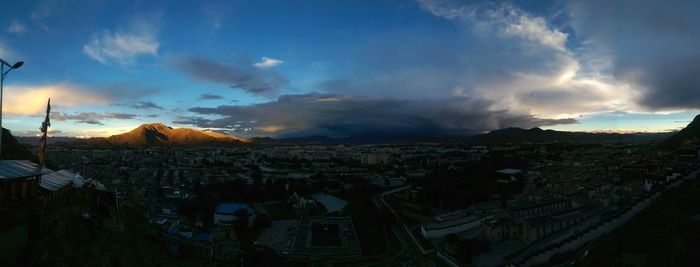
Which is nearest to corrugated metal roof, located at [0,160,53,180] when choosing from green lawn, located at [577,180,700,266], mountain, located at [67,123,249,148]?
green lawn, located at [577,180,700,266]

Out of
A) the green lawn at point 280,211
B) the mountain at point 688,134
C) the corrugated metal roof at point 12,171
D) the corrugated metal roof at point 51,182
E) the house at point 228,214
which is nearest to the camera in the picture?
the corrugated metal roof at point 12,171

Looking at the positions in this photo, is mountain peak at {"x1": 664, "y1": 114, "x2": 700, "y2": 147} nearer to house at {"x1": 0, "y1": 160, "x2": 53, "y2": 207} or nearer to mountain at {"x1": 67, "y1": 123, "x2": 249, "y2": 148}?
house at {"x1": 0, "y1": 160, "x2": 53, "y2": 207}

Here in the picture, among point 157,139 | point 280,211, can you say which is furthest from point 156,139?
point 280,211

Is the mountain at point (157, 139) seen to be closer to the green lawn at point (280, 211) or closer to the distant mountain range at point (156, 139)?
the distant mountain range at point (156, 139)

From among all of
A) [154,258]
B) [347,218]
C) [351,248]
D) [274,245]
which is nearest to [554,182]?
[347,218]

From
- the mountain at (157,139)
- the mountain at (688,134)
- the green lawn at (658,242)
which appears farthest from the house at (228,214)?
the mountain at (157,139)

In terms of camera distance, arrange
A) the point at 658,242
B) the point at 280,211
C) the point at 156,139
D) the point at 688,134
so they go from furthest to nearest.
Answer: the point at 156,139
the point at 688,134
the point at 280,211
the point at 658,242

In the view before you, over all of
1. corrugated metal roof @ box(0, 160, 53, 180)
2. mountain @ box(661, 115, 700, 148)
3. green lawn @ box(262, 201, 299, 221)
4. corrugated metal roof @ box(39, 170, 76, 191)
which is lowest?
green lawn @ box(262, 201, 299, 221)

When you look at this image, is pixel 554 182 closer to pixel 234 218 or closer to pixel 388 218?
pixel 388 218

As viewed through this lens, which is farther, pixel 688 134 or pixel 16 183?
pixel 688 134

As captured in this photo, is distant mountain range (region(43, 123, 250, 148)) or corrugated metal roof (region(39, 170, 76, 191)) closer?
corrugated metal roof (region(39, 170, 76, 191))

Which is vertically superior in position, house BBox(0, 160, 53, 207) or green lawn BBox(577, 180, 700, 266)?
house BBox(0, 160, 53, 207)

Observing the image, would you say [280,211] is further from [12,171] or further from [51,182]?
[12,171]
